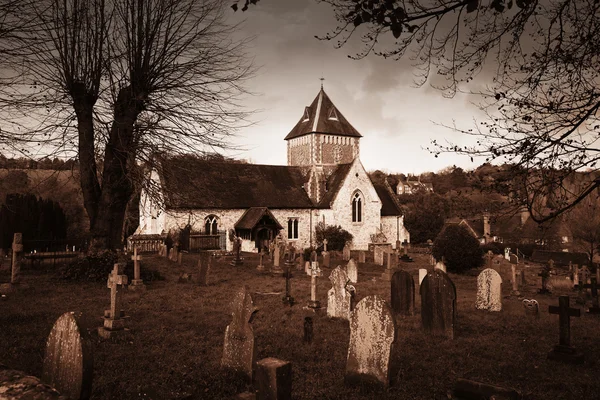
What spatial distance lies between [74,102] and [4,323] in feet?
24.9

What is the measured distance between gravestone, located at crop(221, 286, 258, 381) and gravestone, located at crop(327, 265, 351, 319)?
4.32m

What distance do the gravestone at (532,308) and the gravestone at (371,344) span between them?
6.50 metres

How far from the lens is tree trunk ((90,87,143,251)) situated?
13.6m

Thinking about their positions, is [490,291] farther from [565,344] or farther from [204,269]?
[204,269]

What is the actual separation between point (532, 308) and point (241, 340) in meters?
8.10

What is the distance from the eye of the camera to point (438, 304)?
8539mm

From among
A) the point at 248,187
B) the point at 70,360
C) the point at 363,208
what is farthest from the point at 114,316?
the point at 363,208

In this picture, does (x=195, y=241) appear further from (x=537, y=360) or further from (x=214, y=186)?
(x=537, y=360)

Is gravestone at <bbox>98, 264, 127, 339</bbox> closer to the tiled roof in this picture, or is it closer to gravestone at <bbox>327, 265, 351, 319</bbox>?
gravestone at <bbox>327, 265, 351, 319</bbox>

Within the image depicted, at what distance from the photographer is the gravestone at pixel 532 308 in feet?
34.4

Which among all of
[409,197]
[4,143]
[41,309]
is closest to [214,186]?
[41,309]

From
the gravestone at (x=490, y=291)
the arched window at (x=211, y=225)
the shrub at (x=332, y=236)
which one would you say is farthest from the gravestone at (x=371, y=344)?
the shrub at (x=332, y=236)

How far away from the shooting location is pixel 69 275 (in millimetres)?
13438

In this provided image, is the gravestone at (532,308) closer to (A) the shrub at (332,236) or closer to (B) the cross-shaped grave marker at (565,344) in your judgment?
(B) the cross-shaped grave marker at (565,344)
